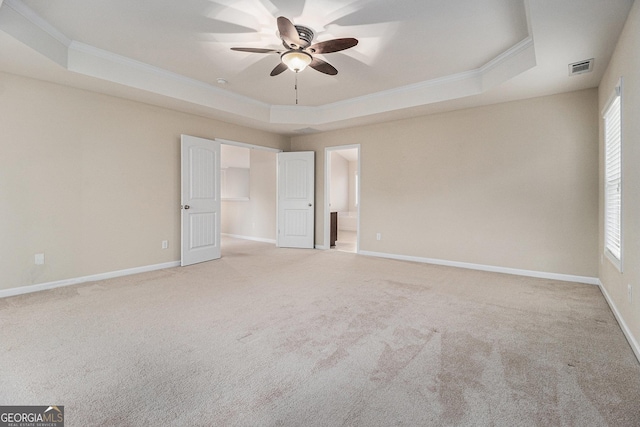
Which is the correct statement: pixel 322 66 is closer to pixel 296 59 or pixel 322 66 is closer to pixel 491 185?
pixel 296 59

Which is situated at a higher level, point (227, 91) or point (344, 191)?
point (227, 91)

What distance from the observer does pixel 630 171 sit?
2.34 meters

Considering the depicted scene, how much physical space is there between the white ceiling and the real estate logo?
2914 millimetres

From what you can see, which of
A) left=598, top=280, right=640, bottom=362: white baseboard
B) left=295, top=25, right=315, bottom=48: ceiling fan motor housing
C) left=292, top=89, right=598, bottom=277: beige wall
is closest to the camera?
left=598, top=280, right=640, bottom=362: white baseboard

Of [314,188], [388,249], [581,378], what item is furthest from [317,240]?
[581,378]

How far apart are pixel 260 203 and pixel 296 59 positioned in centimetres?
490

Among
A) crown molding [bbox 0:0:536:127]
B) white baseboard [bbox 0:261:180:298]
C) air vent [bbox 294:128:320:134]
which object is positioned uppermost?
crown molding [bbox 0:0:536:127]

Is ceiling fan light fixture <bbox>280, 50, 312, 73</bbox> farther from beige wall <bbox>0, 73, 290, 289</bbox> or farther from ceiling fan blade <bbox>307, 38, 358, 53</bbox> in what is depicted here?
beige wall <bbox>0, 73, 290, 289</bbox>

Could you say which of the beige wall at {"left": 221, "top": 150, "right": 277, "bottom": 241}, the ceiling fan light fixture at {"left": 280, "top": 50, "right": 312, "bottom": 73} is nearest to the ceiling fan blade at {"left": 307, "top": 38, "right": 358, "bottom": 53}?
the ceiling fan light fixture at {"left": 280, "top": 50, "right": 312, "bottom": 73}

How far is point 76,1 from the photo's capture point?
2580 millimetres

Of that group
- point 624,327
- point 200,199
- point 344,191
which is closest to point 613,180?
point 624,327

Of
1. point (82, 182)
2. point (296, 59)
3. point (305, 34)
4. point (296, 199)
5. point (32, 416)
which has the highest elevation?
point (305, 34)

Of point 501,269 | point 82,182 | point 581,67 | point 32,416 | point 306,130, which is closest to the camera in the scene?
point 32,416

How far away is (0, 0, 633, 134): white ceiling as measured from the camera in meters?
2.60
